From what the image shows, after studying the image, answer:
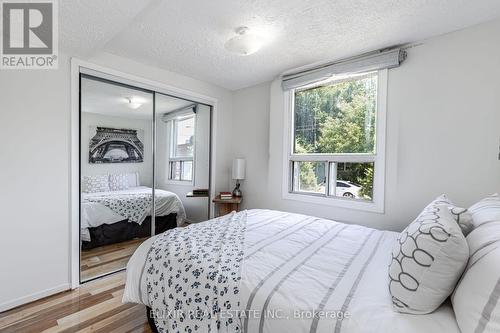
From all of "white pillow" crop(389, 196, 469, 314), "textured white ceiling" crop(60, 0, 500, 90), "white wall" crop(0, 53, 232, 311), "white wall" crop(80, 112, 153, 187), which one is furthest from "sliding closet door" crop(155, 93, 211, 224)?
"white pillow" crop(389, 196, 469, 314)

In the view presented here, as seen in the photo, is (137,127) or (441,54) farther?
(137,127)

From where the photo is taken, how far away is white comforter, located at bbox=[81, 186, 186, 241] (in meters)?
2.39

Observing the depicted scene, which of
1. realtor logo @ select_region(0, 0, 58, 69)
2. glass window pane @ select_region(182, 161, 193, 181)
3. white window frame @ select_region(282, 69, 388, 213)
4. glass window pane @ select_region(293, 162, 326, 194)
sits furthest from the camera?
glass window pane @ select_region(182, 161, 193, 181)

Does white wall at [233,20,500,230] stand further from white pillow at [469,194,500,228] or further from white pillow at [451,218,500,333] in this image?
white pillow at [451,218,500,333]

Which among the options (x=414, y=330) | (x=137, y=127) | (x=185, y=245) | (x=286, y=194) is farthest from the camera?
(x=286, y=194)

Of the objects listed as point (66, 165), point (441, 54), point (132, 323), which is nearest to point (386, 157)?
point (441, 54)

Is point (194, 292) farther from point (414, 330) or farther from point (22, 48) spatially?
point (22, 48)

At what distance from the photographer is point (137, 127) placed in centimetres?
276

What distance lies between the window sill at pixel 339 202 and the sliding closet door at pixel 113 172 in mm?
1846

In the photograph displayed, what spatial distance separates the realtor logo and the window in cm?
138

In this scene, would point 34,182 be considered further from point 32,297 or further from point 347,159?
point 347,159

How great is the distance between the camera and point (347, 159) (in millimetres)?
2619

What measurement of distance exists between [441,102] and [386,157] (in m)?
0.64

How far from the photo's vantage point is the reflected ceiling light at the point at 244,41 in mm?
1933
